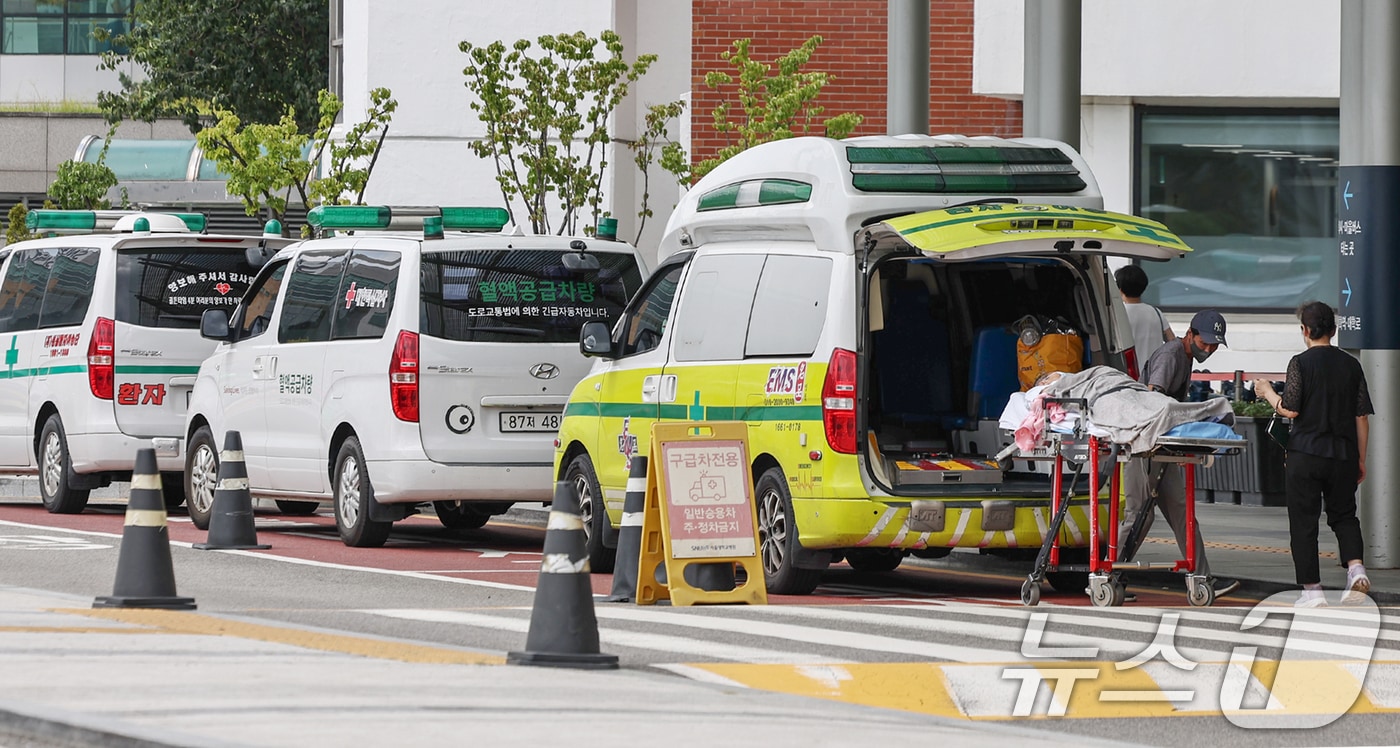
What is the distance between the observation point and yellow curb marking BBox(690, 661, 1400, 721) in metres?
8.79

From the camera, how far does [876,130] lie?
27484mm

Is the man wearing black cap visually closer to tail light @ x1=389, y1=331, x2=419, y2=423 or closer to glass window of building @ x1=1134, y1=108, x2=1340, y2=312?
tail light @ x1=389, y1=331, x2=419, y2=423

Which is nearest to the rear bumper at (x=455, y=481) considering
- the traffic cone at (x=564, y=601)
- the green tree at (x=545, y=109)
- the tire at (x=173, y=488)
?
the tire at (x=173, y=488)

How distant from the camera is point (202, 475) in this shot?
17.8m

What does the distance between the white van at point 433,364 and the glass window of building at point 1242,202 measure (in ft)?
38.6

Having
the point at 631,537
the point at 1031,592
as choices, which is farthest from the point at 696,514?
the point at 1031,592

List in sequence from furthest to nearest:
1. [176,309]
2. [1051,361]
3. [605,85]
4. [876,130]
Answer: [876,130] → [605,85] → [176,309] → [1051,361]

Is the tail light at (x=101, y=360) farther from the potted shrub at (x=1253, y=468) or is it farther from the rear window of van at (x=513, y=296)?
the potted shrub at (x=1253, y=468)

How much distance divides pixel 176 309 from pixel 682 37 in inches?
533

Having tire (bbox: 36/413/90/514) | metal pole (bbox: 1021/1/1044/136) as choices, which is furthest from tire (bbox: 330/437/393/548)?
metal pole (bbox: 1021/1/1044/136)

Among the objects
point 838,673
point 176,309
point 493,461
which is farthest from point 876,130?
point 838,673

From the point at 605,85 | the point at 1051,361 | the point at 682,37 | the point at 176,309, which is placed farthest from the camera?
the point at 682,37

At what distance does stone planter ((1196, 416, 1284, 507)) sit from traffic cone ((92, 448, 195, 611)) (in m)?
11.9

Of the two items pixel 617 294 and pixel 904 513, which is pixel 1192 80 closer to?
pixel 617 294
